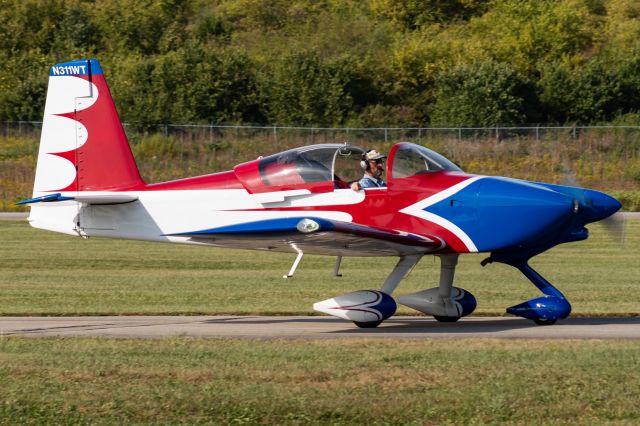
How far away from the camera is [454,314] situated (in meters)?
12.9

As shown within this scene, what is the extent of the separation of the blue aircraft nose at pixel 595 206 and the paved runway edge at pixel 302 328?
4.31ft

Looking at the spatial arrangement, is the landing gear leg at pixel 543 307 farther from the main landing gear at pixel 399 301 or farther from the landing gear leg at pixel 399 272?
the landing gear leg at pixel 399 272

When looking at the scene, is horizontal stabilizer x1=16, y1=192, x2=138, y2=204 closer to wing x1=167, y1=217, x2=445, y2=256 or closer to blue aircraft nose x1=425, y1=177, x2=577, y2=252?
wing x1=167, y1=217, x2=445, y2=256

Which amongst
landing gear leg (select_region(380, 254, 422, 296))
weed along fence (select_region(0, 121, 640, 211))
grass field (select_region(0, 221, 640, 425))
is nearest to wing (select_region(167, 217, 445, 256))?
landing gear leg (select_region(380, 254, 422, 296))

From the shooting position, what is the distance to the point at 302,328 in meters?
12.6

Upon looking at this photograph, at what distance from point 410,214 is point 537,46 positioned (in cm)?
4344

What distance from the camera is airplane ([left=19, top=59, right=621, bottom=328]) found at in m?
11.9

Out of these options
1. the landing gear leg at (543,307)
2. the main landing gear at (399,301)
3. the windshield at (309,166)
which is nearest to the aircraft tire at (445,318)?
the main landing gear at (399,301)

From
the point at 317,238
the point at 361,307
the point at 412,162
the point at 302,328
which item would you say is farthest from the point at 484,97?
the point at 317,238

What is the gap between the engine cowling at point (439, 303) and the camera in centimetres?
1278

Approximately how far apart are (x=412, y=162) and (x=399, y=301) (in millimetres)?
1693

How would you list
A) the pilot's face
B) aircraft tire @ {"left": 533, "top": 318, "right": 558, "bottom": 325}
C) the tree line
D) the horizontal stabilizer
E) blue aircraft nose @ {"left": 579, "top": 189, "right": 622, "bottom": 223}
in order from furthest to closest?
the tree line < the pilot's face < the horizontal stabilizer < aircraft tire @ {"left": 533, "top": 318, "right": 558, "bottom": 325} < blue aircraft nose @ {"left": 579, "top": 189, "right": 622, "bottom": 223}

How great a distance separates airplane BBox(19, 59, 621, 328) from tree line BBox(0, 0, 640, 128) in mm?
32518

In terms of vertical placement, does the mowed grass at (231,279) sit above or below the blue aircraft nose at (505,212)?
below
